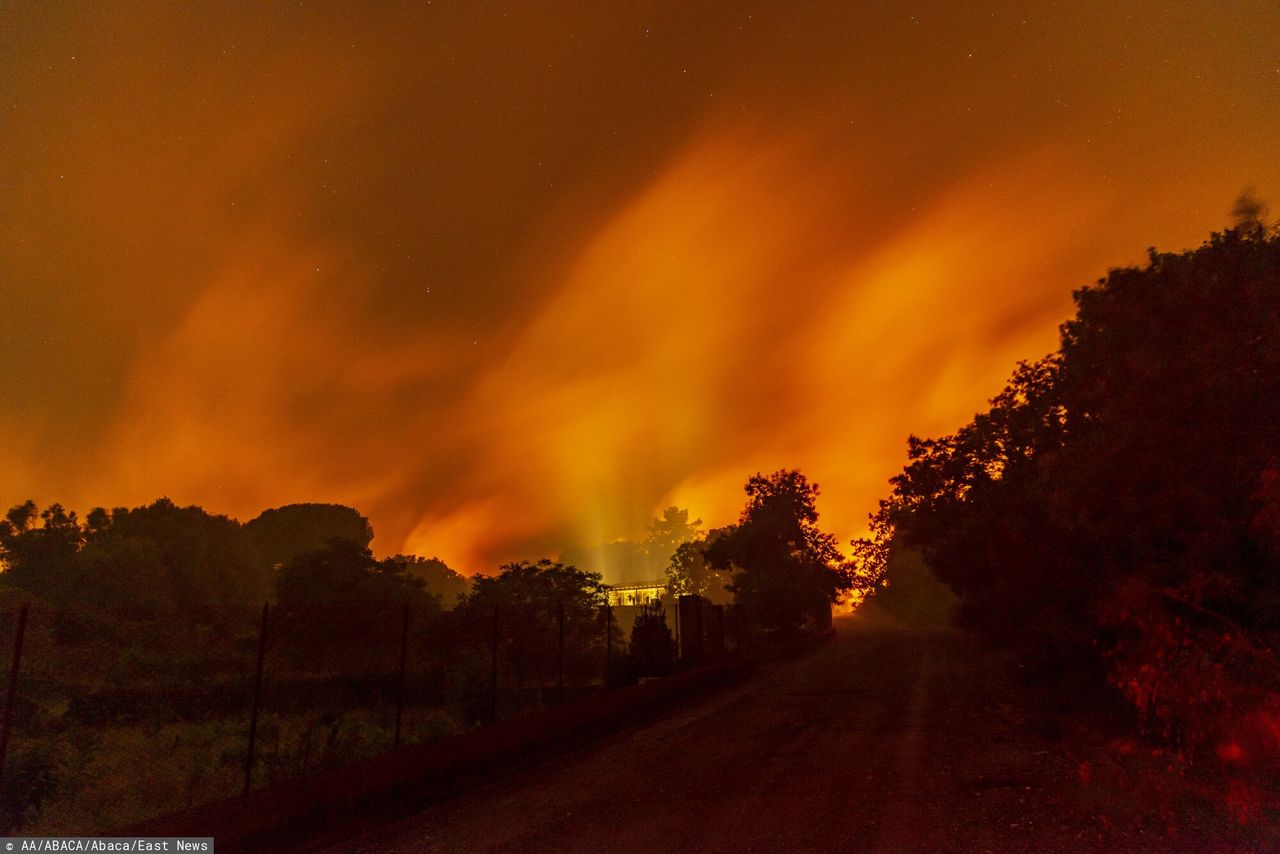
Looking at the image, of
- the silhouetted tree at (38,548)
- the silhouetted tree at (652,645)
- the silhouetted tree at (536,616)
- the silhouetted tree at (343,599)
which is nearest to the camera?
the silhouetted tree at (652,645)

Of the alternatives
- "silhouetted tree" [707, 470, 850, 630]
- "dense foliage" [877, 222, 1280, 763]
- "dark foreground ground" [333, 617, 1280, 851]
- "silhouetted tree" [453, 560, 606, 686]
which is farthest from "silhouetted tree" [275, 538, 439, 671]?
"dense foliage" [877, 222, 1280, 763]

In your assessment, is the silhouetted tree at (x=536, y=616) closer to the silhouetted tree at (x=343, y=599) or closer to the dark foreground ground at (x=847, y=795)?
the silhouetted tree at (x=343, y=599)

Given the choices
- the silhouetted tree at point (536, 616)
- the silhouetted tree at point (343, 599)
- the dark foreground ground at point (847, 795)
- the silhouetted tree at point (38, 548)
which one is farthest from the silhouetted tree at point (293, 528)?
the dark foreground ground at point (847, 795)

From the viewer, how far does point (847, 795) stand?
9.95 meters

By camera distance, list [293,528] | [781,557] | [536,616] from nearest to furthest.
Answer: [536,616] → [781,557] → [293,528]

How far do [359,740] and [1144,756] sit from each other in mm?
15036

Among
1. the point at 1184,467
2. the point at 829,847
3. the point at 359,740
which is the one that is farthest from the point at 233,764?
the point at 1184,467

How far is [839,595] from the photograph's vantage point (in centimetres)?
5519

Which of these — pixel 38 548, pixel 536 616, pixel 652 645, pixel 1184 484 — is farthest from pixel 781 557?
pixel 38 548

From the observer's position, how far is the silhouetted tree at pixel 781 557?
49.0m

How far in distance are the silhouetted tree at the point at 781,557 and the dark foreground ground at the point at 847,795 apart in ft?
104

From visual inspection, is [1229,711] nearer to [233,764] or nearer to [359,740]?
[359,740]

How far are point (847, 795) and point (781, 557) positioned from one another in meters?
42.0

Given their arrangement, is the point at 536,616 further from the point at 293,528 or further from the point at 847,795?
the point at 293,528
